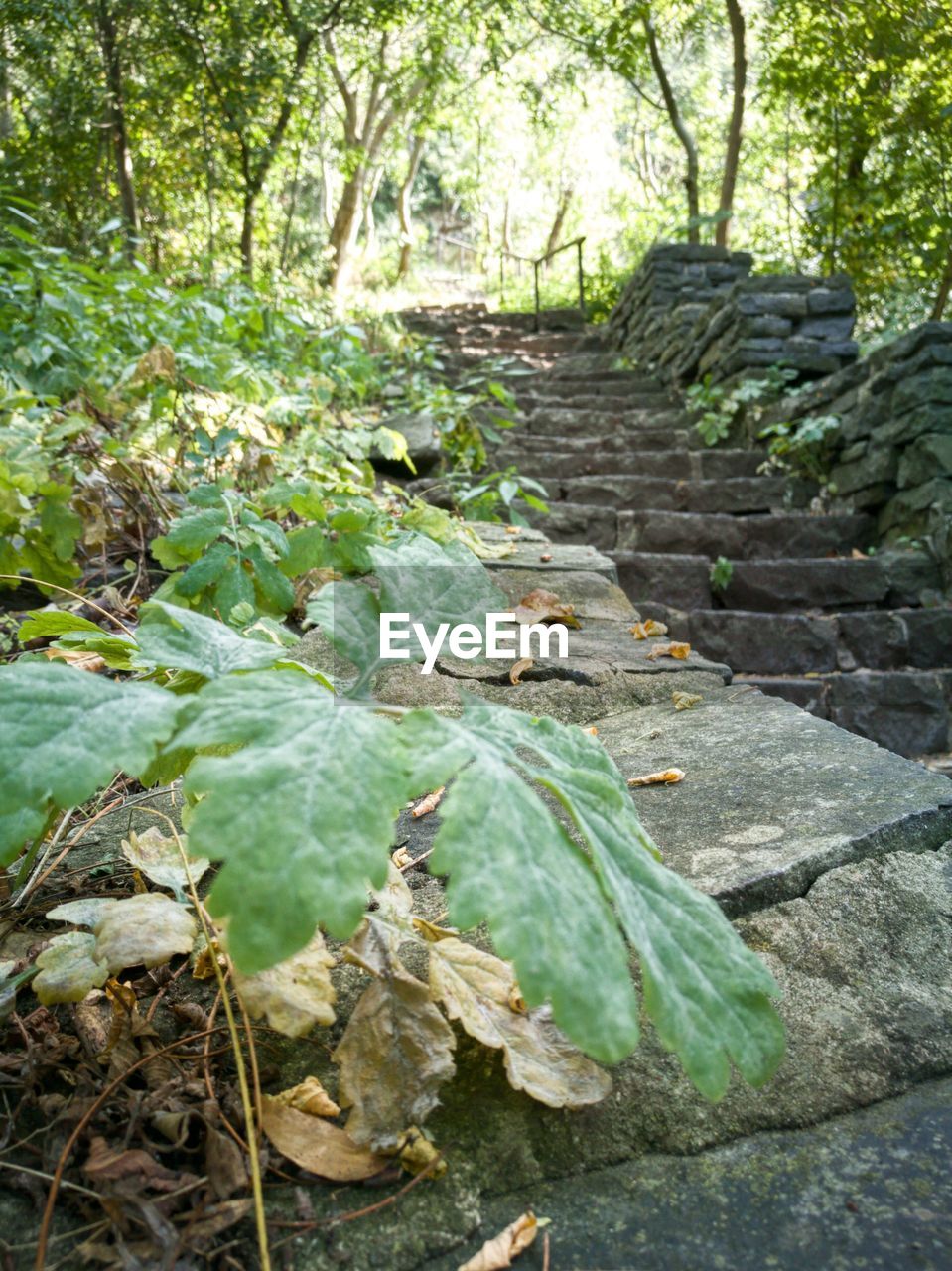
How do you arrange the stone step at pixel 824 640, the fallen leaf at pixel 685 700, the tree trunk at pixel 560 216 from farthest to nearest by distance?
the tree trunk at pixel 560 216 → the stone step at pixel 824 640 → the fallen leaf at pixel 685 700

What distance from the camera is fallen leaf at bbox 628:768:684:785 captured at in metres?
1.33

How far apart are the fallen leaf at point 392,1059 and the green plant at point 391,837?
243mm

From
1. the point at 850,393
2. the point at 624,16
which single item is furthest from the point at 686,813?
the point at 624,16

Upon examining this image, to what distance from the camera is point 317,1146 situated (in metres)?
0.65

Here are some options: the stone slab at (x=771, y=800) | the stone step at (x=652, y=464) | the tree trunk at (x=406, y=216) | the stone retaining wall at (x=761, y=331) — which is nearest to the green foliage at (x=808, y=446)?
the stone step at (x=652, y=464)

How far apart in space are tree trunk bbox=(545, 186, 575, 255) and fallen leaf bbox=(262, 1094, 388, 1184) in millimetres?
23874

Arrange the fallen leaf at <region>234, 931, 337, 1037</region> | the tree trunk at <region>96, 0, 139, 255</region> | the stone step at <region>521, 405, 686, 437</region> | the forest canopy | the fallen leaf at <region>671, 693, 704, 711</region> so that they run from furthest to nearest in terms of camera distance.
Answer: the tree trunk at <region>96, 0, 139, 255</region> < the stone step at <region>521, 405, 686, 437</region> < the forest canopy < the fallen leaf at <region>671, 693, 704, 711</region> < the fallen leaf at <region>234, 931, 337, 1037</region>

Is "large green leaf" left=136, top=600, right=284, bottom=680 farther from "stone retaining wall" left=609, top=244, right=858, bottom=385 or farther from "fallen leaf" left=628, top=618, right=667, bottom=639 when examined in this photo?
"stone retaining wall" left=609, top=244, right=858, bottom=385

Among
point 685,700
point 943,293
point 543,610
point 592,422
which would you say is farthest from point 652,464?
point 685,700

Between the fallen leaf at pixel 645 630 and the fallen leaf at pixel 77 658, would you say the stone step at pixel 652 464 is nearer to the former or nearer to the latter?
the fallen leaf at pixel 645 630

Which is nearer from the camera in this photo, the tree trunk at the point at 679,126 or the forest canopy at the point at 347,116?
the forest canopy at the point at 347,116

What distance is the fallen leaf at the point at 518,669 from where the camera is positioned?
1.88 meters

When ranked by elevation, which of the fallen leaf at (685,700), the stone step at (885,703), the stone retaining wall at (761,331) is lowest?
the stone step at (885,703)

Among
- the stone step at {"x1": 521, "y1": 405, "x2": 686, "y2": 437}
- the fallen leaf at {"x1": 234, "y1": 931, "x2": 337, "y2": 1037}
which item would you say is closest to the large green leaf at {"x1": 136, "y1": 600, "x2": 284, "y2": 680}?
the fallen leaf at {"x1": 234, "y1": 931, "x2": 337, "y2": 1037}
